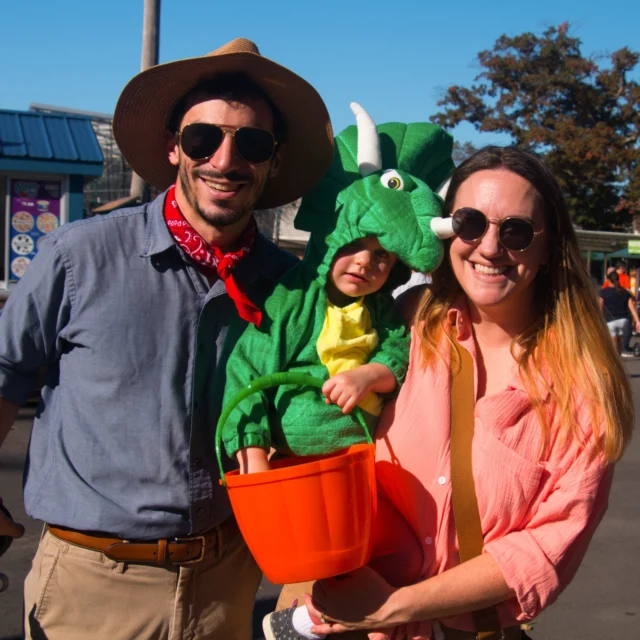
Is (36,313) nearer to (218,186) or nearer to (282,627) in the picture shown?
(218,186)

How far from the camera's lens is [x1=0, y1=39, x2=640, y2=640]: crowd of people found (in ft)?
6.51

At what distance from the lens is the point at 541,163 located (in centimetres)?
217

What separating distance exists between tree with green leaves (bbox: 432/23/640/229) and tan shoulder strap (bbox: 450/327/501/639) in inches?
1113

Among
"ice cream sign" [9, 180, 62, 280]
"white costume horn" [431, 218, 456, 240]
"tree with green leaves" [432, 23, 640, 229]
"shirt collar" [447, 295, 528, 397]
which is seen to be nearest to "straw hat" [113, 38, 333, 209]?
"white costume horn" [431, 218, 456, 240]

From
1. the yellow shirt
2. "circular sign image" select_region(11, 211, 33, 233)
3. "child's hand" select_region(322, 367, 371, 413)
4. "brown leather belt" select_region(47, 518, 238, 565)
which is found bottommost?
"brown leather belt" select_region(47, 518, 238, 565)

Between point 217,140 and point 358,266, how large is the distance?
21.8 inches

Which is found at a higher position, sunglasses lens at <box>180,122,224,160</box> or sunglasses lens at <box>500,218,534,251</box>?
sunglasses lens at <box>180,122,224,160</box>

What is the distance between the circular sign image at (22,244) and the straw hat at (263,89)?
25.8 feet

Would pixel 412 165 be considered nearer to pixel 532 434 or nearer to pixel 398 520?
pixel 532 434

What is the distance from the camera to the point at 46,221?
9953 mm

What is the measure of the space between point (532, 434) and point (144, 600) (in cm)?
128

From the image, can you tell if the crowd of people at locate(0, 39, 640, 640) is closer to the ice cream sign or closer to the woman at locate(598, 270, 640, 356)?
the ice cream sign

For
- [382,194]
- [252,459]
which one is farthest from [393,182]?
[252,459]

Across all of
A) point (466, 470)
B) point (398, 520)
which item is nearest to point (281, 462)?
point (398, 520)
